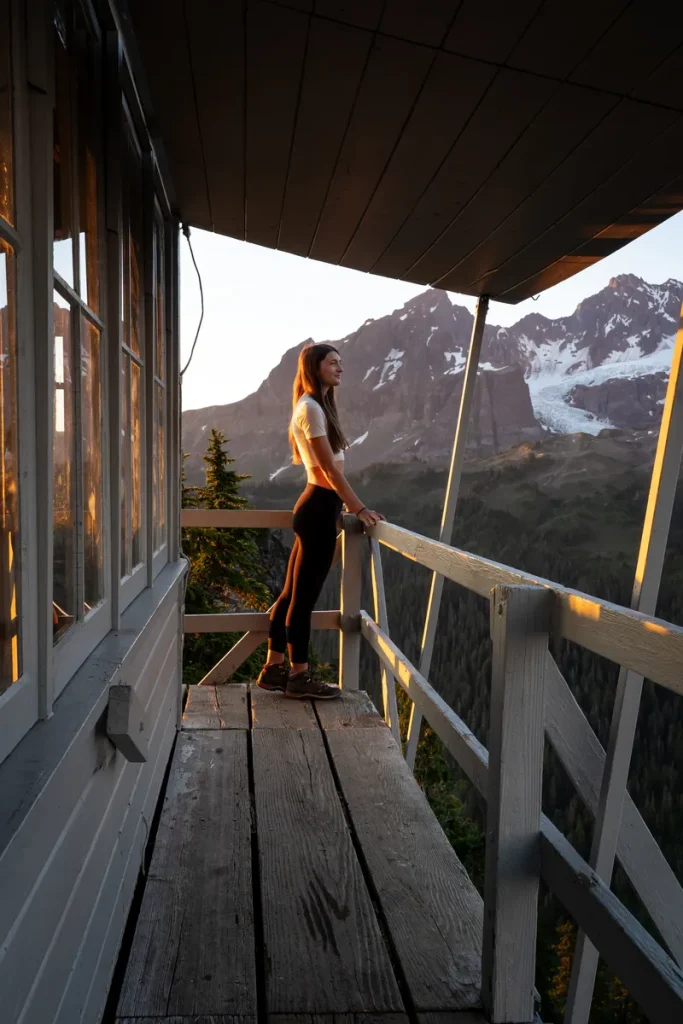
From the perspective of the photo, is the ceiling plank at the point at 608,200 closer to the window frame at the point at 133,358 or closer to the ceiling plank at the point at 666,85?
the ceiling plank at the point at 666,85

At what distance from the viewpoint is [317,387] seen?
122 inches

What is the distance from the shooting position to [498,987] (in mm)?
1321

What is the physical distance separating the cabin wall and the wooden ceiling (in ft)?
0.67

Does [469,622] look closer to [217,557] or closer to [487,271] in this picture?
[217,557]

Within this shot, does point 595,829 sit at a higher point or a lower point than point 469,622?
higher

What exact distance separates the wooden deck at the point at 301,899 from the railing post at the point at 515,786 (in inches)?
5.5

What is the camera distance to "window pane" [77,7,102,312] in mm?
1416

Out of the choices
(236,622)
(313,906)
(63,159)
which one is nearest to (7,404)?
(63,159)

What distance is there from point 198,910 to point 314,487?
171cm

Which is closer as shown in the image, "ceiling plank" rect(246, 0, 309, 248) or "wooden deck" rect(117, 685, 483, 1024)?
"wooden deck" rect(117, 685, 483, 1024)

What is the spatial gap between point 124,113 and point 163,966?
1776mm

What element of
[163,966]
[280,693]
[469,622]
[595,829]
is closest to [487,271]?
[280,693]

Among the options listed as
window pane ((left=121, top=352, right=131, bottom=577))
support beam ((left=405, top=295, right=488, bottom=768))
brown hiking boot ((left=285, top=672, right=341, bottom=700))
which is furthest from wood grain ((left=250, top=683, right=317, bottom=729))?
window pane ((left=121, top=352, right=131, bottom=577))

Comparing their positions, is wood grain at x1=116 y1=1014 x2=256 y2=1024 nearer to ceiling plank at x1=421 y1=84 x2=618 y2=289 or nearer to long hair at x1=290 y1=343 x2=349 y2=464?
ceiling plank at x1=421 y1=84 x2=618 y2=289
